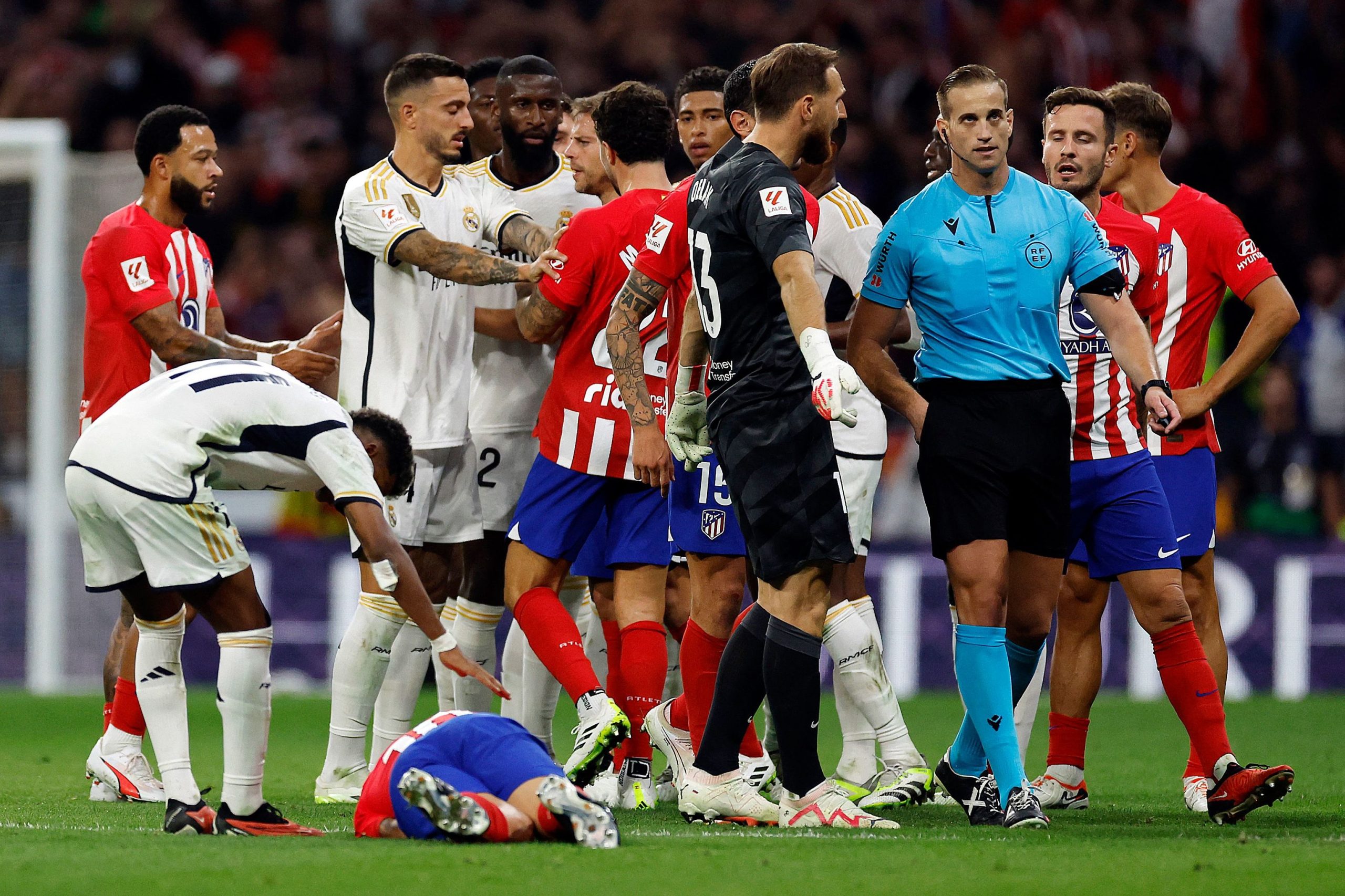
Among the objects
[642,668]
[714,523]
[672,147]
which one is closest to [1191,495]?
[714,523]

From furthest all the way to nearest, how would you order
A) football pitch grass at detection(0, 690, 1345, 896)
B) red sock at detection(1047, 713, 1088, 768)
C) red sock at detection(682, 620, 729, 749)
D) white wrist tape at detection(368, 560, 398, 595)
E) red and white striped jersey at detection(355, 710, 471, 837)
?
red sock at detection(1047, 713, 1088, 768), red sock at detection(682, 620, 729, 749), white wrist tape at detection(368, 560, 398, 595), red and white striped jersey at detection(355, 710, 471, 837), football pitch grass at detection(0, 690, 1345, 896)

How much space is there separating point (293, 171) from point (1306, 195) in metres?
9.12

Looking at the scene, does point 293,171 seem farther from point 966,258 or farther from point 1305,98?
point 966,258

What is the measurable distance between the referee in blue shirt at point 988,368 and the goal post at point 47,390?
23.8 feet

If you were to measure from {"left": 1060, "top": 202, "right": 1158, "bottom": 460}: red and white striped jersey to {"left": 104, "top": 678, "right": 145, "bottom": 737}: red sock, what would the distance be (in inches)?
145

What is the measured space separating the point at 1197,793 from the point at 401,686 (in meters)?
3.10

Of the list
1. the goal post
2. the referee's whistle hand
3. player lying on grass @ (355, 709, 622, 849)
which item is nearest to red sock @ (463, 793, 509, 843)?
player lying on grass @ (355, 709, 622, 849)

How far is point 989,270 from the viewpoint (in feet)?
17.9

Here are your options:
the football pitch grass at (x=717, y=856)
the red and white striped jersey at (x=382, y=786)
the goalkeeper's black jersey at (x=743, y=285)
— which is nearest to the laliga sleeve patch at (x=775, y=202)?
the goalkeeper's black jersey at (x=743, y=285)

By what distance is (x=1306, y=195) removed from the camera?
14.8 metres

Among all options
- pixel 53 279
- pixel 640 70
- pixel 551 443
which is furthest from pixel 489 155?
pixel 640 70

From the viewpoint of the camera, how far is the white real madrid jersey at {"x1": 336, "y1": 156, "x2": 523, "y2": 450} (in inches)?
266

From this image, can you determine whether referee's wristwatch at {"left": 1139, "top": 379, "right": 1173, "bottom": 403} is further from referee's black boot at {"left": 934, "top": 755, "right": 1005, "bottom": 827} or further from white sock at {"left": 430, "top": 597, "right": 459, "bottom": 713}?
white sock at {"left": 430, "top": 597, "right": 459, "bottom": 713}

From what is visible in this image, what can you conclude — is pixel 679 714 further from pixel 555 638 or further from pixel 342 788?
pixel 342 788
